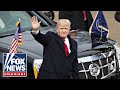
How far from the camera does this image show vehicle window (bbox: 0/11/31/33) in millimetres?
5953

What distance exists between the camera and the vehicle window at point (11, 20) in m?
5.95

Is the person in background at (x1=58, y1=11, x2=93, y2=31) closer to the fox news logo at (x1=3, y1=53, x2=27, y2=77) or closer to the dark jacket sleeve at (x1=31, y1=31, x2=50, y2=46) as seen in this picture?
the fox news logo at (x1=3, y1=53, x2=27, y2=77)

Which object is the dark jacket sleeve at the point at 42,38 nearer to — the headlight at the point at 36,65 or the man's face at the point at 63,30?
the man's face at the point at 63,30

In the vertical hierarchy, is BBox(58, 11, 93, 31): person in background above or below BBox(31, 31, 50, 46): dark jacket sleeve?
above

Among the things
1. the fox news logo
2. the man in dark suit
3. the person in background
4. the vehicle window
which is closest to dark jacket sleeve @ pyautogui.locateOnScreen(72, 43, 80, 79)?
the man in dark suit

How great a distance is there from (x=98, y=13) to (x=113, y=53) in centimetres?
91

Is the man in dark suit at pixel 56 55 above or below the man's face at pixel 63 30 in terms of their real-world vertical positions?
below

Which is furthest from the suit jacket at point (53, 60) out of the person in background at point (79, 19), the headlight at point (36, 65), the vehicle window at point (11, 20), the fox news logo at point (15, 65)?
the person in background at point (79, 19)

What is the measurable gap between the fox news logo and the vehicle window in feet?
3.06

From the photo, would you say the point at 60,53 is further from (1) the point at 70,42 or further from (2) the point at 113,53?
(2) the point at 113,53

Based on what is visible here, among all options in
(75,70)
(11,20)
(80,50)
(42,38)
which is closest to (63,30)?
(42,38)

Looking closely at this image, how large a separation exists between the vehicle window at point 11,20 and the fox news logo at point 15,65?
0.93 metres
